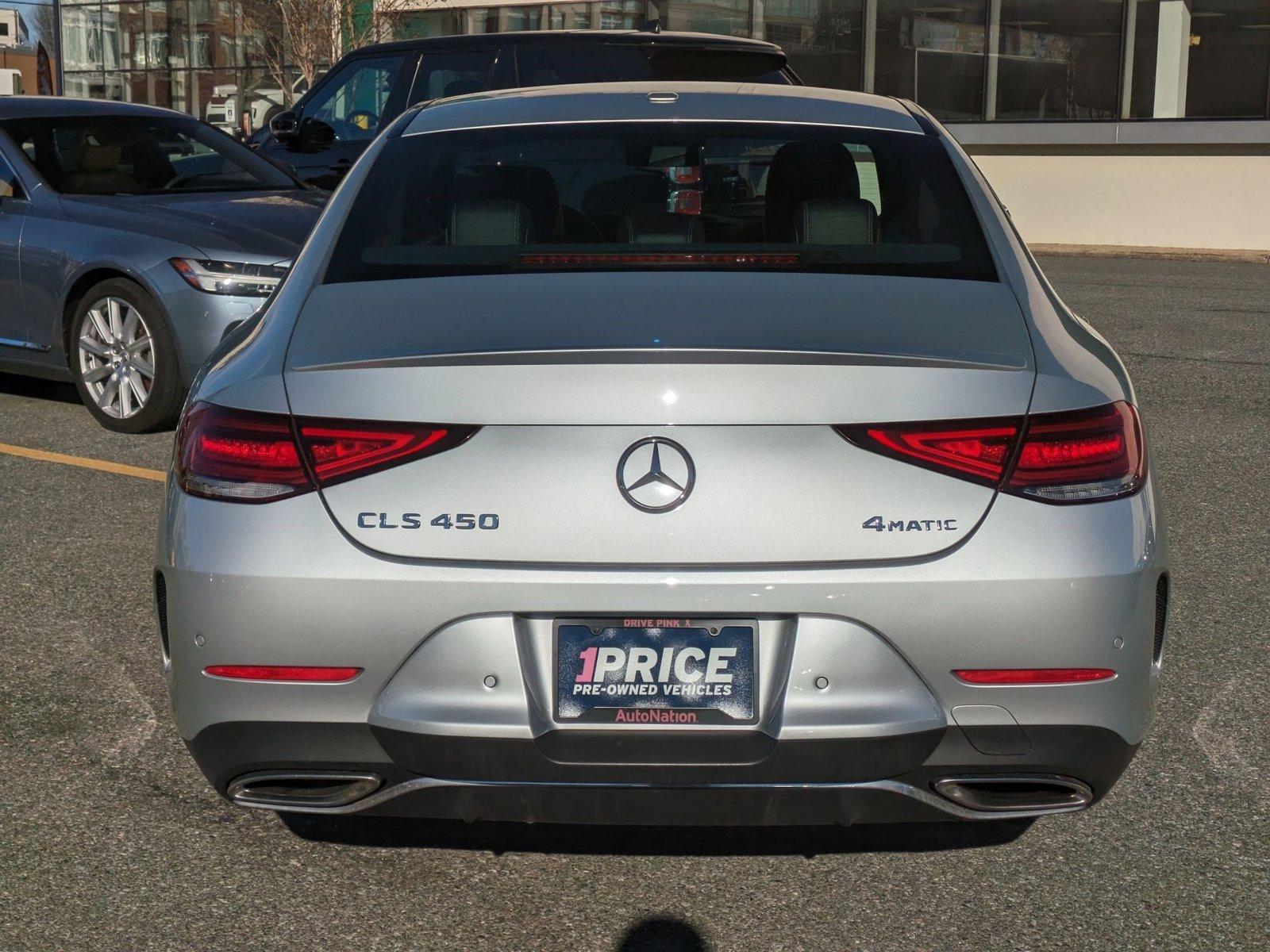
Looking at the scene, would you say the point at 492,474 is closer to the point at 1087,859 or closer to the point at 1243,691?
the point at 1087,859

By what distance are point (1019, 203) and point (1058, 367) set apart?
77.2ft

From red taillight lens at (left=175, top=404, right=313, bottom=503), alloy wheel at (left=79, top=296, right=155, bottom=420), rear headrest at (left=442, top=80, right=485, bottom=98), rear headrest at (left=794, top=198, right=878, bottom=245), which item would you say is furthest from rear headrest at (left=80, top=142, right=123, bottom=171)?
red taillight lens at (left=175, top=404, right=313, bottom=503)

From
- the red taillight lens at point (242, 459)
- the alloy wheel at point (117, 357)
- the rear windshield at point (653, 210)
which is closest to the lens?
the red taillight lens at point (242, 459)

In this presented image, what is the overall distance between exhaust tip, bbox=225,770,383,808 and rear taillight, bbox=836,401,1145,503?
1.02 metres

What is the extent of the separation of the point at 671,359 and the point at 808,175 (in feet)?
4.81

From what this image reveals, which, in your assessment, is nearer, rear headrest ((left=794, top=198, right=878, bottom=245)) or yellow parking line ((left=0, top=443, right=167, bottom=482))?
rear headrest ((left=794, top=198, right=878, bottom=245))

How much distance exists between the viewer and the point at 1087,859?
336 cm

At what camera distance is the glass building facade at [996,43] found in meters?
23.6

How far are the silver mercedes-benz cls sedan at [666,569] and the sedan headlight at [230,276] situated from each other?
490 centimetres

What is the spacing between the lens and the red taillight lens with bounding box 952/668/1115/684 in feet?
8.93

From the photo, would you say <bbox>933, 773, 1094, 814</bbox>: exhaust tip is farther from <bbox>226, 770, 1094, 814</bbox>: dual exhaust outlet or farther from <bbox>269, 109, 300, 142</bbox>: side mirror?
<bbox>269, 109, 300, 142</bbox>: side mirror

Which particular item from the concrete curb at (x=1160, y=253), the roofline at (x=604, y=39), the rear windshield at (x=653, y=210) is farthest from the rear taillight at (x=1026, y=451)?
the concrete curb at (x=1160, y=253)

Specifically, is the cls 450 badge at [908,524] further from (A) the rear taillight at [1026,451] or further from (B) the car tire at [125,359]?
(B) the car tire at [125,359]

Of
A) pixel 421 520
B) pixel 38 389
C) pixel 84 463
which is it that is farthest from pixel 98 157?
pixel 421 520
